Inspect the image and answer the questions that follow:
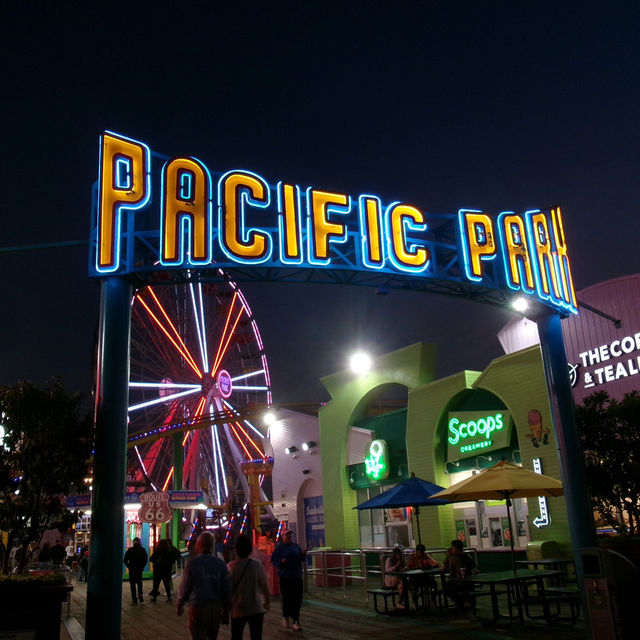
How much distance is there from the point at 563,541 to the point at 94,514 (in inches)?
390

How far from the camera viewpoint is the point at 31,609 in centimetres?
814

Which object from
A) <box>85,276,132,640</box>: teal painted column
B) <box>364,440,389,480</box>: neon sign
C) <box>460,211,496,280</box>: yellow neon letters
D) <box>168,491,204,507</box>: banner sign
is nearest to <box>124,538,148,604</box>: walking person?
<box>85,276,132,640</box>: teal painted column

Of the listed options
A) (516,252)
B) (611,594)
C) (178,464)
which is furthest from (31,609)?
(178,464)

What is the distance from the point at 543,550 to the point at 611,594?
7179 millimetres

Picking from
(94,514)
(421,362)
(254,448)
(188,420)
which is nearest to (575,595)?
(94,514)

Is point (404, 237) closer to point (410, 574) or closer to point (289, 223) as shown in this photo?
point (289, 223)

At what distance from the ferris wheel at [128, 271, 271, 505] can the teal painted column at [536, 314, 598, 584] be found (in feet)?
58.7

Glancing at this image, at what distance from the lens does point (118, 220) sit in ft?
34.7

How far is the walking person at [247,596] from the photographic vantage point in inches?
293

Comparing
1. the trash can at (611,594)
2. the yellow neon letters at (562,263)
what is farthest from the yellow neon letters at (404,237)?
the trash can at (611,594)

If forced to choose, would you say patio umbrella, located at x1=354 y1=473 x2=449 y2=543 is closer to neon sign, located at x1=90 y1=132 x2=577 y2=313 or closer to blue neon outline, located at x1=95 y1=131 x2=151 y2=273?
neon sign, located at x1=90 y1=132 x2=577 y2=313

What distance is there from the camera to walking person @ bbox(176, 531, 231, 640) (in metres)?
7.02

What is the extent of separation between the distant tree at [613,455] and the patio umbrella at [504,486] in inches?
28.6

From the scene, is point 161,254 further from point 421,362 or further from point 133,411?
point 133,411
